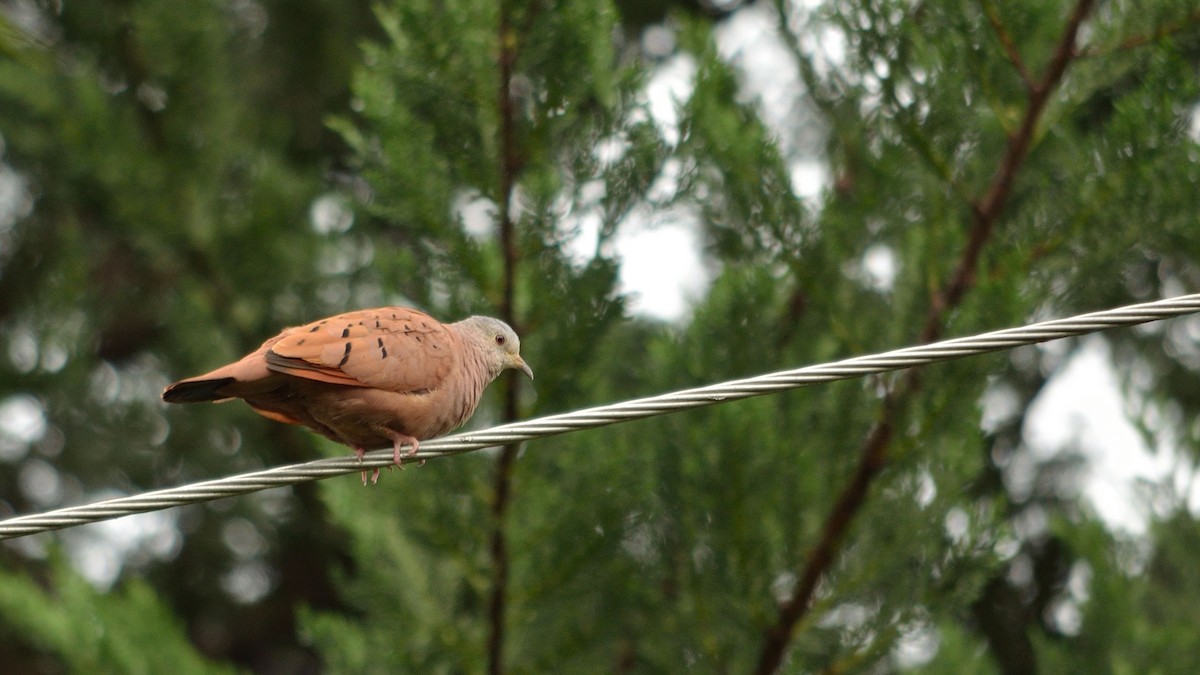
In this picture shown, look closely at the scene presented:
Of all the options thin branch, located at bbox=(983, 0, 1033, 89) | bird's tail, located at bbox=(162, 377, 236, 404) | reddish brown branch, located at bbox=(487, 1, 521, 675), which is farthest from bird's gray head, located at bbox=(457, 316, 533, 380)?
thin branch, located at bbox=(983, 0, 1033, 89)

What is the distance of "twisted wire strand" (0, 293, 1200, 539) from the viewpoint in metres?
3.14

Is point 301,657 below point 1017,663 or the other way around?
the other way around

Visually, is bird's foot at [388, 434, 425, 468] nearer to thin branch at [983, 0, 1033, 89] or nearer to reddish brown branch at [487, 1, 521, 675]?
reddish brown branch at [487, 1, 521, 675]

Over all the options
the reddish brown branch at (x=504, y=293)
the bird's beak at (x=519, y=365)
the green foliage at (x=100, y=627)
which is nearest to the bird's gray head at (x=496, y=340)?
the bird's beak at (x=519, y=365)

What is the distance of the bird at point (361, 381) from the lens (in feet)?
12.6

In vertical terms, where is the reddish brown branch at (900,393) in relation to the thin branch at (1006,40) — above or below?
below

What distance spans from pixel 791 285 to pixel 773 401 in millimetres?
1060

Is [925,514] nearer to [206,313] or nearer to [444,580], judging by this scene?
[444,580]

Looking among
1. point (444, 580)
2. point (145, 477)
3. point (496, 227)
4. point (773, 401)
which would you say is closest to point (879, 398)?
point (773, 401)

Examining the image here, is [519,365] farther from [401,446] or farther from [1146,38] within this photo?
[1146,38]

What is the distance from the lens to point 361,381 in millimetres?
4031

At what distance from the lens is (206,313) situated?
24.2ft

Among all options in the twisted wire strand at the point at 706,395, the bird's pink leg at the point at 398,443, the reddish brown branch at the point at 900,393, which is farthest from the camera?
the reddish brown branch at the point at 900,393

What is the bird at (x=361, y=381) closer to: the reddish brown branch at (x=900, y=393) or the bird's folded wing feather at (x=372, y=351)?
the bird's folded wing feather at (x=372, y=351)
